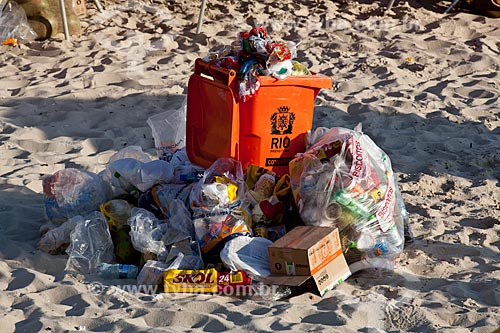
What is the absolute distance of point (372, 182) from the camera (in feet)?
13.3

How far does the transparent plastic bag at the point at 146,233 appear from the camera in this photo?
4.04 meters

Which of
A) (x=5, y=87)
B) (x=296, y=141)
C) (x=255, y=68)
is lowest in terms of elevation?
(x=5, y=87)

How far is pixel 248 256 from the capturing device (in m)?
3.94

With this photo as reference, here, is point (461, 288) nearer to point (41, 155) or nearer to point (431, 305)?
point (431, 305)

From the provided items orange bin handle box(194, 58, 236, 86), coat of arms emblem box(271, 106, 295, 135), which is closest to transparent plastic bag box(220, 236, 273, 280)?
coat of arms emblem box(271, 106, 295, 135)

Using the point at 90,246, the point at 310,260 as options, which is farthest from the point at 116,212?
the point at 310,260

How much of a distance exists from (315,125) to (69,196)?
2.20m

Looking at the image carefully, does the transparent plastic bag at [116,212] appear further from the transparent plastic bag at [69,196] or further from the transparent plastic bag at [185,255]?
the transparent plastic bag at [185,255]

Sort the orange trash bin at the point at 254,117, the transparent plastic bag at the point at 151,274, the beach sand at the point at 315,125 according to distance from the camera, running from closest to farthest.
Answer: the beach sand at the point at 315,125 → the transparent plastic bag at the point at 151,274 → the orange trash bin at the point at 254,117

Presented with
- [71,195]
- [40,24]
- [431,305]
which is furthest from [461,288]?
[40,24]

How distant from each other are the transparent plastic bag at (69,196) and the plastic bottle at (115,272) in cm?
52

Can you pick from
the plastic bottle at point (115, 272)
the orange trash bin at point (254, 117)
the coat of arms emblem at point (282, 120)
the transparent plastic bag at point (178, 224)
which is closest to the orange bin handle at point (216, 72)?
the orange trash bin at point (254, 117)

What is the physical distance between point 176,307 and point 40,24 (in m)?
4.79

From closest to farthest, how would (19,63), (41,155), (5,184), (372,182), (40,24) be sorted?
(372,182)
(5,184)
(41,155)
(19,63)
(40,24)
